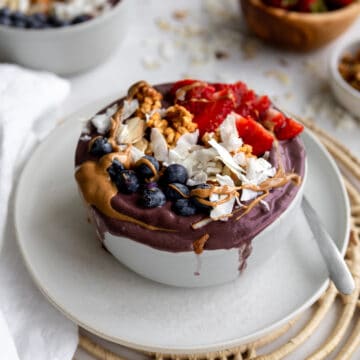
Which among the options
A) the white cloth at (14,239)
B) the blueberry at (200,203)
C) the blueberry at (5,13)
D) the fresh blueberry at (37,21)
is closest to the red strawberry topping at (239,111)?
the blueberry at (200,203)

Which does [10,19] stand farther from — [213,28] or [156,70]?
[213,28]

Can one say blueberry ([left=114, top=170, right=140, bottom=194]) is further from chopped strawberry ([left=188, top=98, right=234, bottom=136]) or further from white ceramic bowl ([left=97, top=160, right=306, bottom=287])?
chopped strawberry ([left=188, top=98, right=234, bottom=136])

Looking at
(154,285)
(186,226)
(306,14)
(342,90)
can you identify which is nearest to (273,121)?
(186,226)

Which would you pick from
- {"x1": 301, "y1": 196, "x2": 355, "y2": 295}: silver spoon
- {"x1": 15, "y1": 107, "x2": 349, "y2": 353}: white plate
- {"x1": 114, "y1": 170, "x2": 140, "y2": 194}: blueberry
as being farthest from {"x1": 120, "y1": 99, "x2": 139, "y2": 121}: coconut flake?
{"x1": 301, "y1": 196, "x2": 355, "y2": 295}: silver spoon

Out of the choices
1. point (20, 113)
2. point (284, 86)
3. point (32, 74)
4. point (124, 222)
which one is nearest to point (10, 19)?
point (32, 74)

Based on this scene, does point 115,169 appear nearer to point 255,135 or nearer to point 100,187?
point 100,187

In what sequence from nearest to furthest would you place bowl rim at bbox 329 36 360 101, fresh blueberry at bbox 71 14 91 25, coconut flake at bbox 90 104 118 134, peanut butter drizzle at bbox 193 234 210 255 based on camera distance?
peanut butter drizzle at bbox 193 234 210 255, coconut flake at bbox 90 104 118 134, bowl rim at bbox 329 36 360 101, fresh blueberry at bbox 71 14 91 25

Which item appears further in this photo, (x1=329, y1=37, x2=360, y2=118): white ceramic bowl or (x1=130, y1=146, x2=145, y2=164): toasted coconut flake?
(x1=329, y1=37, x2=360, y2=118): white ceramic bowl
